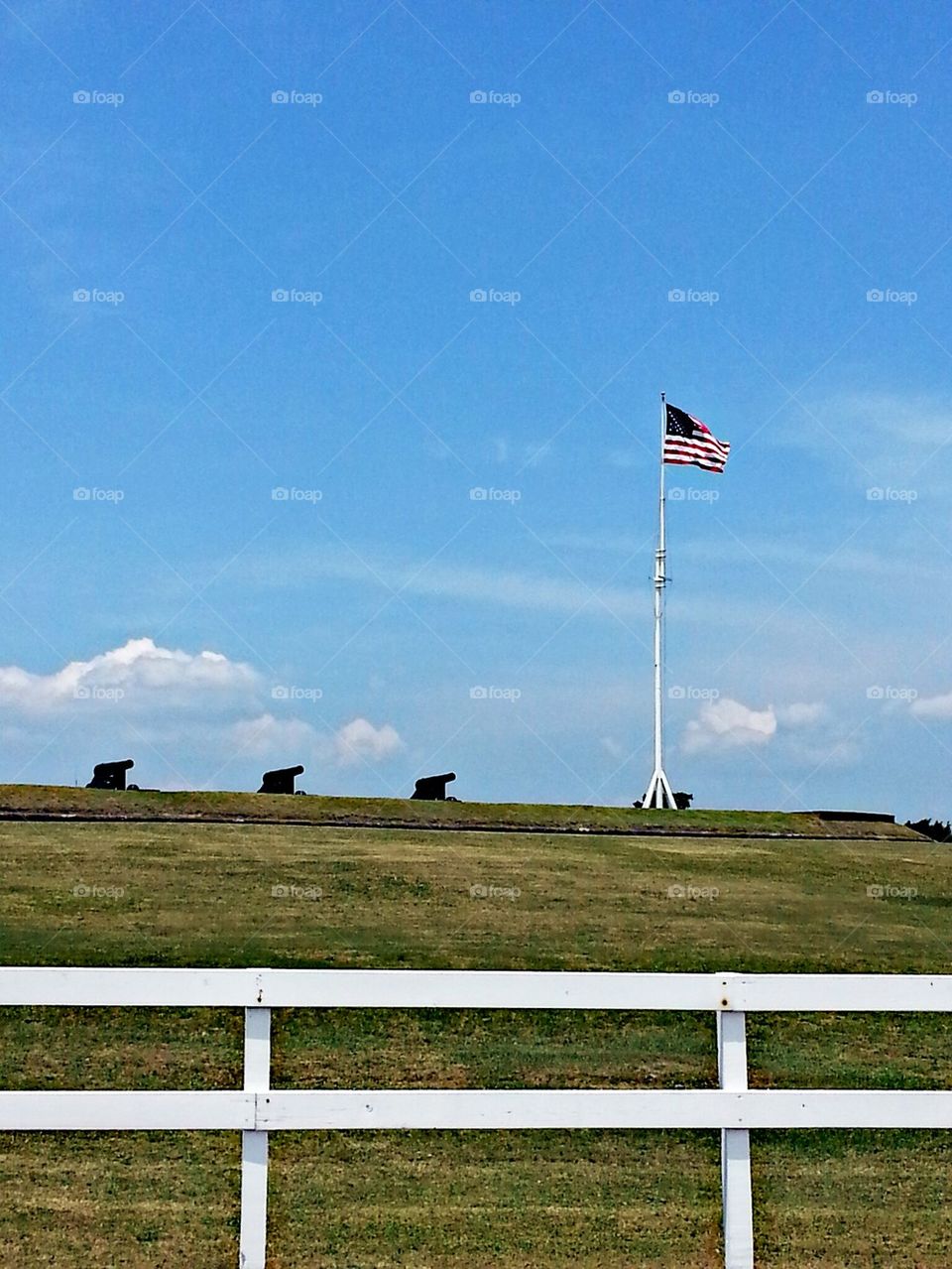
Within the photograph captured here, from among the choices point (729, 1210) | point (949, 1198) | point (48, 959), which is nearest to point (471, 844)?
point (48, 959)

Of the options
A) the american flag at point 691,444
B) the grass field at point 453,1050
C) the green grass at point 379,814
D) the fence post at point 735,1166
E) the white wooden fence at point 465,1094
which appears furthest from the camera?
the american flag at point 691,444

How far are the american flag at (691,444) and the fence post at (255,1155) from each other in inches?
1364

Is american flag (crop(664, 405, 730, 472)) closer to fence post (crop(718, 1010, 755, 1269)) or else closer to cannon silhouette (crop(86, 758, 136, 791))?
cannon silhouette (crop(86, 758, 136, 791))

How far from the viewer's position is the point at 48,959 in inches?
625

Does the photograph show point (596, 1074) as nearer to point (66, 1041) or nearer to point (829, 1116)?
point (66, 1041)

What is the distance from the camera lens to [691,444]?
4128 cm

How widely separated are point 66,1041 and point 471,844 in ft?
40.7

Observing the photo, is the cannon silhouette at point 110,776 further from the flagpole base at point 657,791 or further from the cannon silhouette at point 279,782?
the flagpole base at point 657,791

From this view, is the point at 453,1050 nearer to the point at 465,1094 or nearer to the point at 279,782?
the point at 465,1094

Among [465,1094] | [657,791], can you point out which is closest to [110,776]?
[657,791]

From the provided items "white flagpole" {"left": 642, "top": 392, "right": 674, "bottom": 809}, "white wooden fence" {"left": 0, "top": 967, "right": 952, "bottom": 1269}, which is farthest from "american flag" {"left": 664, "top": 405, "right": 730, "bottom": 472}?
"white wooden fence" {"left": 0, "top": 967, "right": 952, "bottom": 1269}

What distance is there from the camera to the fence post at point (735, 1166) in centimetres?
780

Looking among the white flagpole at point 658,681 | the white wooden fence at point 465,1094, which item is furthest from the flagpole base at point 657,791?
the white wooden fence at point 465,1094

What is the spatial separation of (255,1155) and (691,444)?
116 feet
